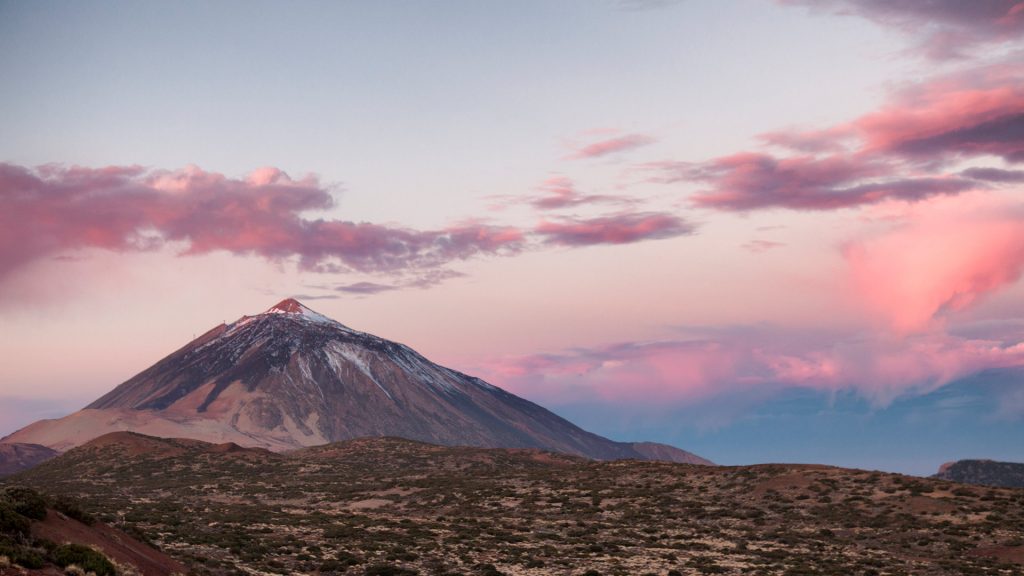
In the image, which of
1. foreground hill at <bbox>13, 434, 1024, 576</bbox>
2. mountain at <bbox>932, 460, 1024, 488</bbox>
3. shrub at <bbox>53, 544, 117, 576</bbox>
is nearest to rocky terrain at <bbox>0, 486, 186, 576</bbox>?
shrub at <bbox>53, 544, 117, 576</bbox>

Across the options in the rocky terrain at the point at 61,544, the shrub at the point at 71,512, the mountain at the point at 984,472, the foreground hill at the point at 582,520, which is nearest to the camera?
the rocky terrain at the point at 61,544

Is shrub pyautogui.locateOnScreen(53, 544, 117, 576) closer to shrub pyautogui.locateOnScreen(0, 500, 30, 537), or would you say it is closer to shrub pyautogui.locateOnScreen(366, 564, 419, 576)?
shrub pyautogui.locateOnScreen(0, 500, 30, 537)

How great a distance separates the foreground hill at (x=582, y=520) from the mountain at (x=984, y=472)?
325ft

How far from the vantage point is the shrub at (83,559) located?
27.6 meters

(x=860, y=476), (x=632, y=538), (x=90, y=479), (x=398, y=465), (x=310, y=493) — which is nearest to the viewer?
(x=632, y=538)

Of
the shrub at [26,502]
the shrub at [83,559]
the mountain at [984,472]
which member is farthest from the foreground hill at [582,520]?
the mountain at [984,472]

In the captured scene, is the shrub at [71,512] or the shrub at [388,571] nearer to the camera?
the shrub at [71,512]

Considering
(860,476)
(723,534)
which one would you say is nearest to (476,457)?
(860,476)

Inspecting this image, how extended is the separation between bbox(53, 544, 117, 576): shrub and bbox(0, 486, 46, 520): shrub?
322cm

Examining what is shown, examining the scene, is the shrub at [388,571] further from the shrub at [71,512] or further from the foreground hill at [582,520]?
the shrub at [71,512]

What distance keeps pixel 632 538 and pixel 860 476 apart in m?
30.8

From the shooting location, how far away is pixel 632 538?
6125 centimetres

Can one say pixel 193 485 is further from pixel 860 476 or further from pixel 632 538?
pixel 860 476

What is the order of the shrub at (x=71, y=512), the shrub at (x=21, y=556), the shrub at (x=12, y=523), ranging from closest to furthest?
the shrub at (x=21, y=556)
the shrub at (x=12, y=523)
the shrub at (x=71, y=512)
